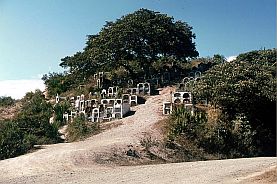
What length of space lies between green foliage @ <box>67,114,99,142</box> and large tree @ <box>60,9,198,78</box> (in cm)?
953

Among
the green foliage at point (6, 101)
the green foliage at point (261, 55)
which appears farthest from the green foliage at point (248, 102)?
the green foliage at point (6, 101)

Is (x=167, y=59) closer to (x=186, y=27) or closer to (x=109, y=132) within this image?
(x=186, y=27)

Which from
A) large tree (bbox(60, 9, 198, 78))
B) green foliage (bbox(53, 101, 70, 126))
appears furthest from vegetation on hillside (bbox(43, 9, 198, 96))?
green foliage (bbox(53, 101, 70, 126))

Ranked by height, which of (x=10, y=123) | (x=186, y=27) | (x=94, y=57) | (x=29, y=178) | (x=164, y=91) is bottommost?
(x=29, y=178)

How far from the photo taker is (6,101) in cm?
3494

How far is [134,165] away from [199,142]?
12.7ft

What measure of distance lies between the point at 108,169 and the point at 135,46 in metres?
18.4

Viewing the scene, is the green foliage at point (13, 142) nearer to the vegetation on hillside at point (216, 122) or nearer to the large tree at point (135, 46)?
the vegetation on hillside at point (216, 122)

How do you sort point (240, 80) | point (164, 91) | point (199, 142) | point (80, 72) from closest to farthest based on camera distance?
1. point (199, 142)
2. point (240, 80)
3. point (164, 91)
4. point (80, 72)

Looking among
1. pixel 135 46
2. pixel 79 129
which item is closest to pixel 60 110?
pixel 79 129

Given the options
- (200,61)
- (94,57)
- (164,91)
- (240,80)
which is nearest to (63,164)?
(240,80)

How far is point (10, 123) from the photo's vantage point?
21.3m

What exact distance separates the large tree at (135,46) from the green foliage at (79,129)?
953 cm

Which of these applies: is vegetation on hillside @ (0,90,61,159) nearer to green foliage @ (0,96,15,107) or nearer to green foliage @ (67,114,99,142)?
green foliage @ (67,114,99,142)
